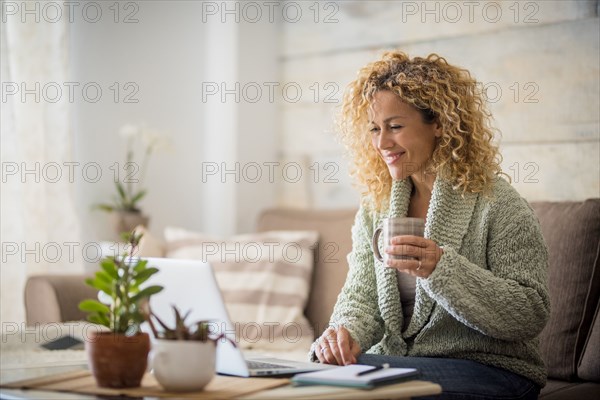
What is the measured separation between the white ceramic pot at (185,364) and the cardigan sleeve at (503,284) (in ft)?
2.03

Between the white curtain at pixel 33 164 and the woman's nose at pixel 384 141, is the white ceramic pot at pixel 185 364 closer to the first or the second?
the woman's nose at pixel 384 141

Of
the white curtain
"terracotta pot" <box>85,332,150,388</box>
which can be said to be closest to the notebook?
"terracotta pot" <box>85,332,150,388</box>

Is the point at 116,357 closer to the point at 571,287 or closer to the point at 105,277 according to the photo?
the point at 105,277

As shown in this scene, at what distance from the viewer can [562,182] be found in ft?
9.75

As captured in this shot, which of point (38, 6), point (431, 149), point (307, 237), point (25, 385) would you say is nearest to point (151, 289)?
point (25, 385)

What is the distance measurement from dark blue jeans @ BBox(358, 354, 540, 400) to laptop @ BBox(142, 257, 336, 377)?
29 centimetres

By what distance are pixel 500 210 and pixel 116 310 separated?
3.30 ft

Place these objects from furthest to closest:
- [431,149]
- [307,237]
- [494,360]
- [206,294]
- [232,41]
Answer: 1. [232,41]
2. [307,237]
3. [431,149]
4. [494,360]
5. [206,294]

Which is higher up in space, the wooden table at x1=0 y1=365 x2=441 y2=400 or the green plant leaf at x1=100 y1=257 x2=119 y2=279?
the green plant leaf at x1=100 y1=257 x2=119 y2=279

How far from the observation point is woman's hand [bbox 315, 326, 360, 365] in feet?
6.49

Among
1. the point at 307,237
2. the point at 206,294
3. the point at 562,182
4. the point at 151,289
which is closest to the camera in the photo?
the point at 151,289

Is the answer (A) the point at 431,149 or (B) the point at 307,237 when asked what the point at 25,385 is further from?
(B) the point at 307,237

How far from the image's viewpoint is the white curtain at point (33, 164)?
3.13 m

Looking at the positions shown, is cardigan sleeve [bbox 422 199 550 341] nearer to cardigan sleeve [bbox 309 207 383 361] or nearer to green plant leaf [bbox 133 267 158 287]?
cardigan sleeve [bbox 309 207 383 361]
